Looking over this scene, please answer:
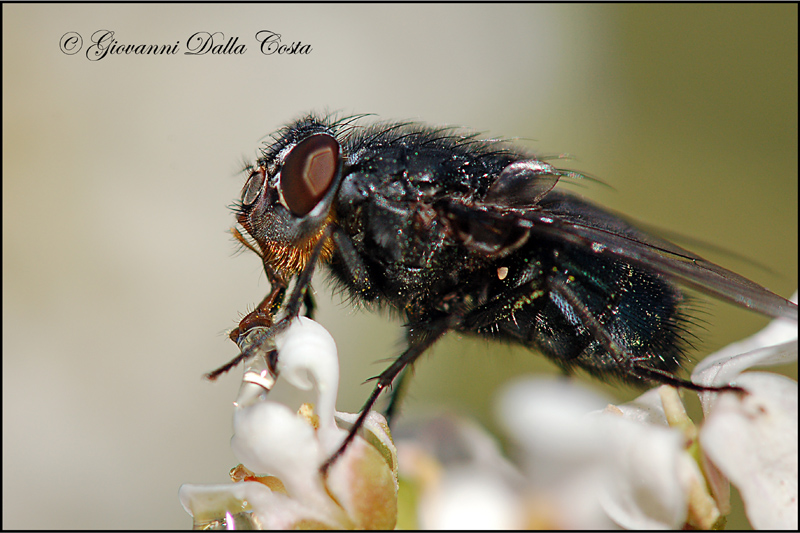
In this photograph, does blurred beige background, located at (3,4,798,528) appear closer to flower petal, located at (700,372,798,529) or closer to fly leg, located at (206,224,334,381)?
fly leg, located at (206,224,334,381)

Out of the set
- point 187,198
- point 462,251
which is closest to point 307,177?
point 462,251

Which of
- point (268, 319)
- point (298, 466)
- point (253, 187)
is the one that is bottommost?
point (298, 466)

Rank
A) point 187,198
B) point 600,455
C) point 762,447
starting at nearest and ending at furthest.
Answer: point 762,447 < point 600,455 < point 187,198

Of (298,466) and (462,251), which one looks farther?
(462,251)

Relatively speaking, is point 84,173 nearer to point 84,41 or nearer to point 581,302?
point 84,41

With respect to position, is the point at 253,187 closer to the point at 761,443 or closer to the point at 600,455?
the point at 600,455

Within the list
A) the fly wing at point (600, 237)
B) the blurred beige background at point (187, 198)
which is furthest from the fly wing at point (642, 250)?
the blurred beige background at point (187, 198)

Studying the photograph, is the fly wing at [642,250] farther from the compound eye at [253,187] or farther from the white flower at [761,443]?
the compound eye at [253,187]
